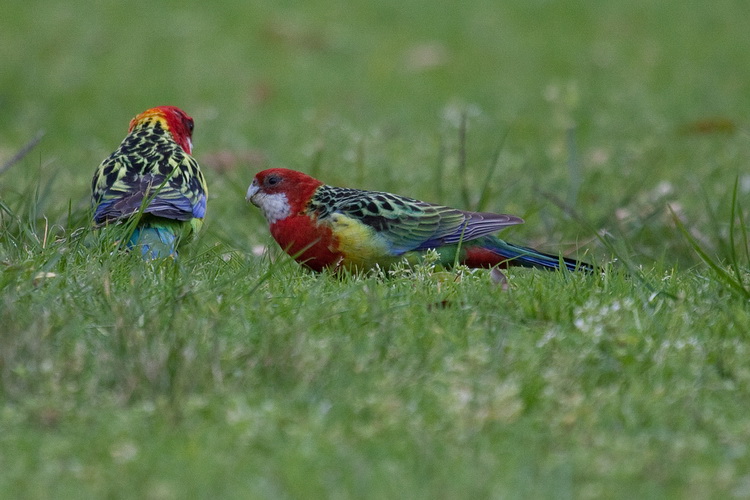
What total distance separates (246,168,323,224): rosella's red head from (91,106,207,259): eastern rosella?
33cm

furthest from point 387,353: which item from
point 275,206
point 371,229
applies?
point 275,206

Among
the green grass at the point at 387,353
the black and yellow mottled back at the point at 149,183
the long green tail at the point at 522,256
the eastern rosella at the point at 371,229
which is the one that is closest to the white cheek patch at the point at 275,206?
the eastern rosella at the point at 371,229

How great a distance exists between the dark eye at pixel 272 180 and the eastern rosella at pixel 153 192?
0.39 metres

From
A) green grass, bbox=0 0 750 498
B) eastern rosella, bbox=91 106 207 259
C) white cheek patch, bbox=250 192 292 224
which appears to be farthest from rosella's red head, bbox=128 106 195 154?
white cheek patch, bbox=250 192 292 224

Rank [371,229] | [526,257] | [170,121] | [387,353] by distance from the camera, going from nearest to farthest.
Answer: [387,353] < [371,229] < [526,257] < [170,121]

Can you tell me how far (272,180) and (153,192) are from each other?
1.90 ft

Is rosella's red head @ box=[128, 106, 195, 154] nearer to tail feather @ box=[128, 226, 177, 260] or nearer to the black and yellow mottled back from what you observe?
the black and yellow mottled back

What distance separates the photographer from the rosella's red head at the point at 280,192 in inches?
203

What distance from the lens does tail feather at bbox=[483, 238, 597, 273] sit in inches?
191

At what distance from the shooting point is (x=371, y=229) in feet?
16.0

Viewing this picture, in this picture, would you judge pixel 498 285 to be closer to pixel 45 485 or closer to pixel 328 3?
pixel 45 485

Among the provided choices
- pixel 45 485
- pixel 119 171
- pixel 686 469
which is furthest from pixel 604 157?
pixel 45 485

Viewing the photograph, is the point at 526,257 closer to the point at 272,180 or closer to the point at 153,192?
the point at 272,180

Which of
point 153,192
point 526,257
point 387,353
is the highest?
point 153,192
